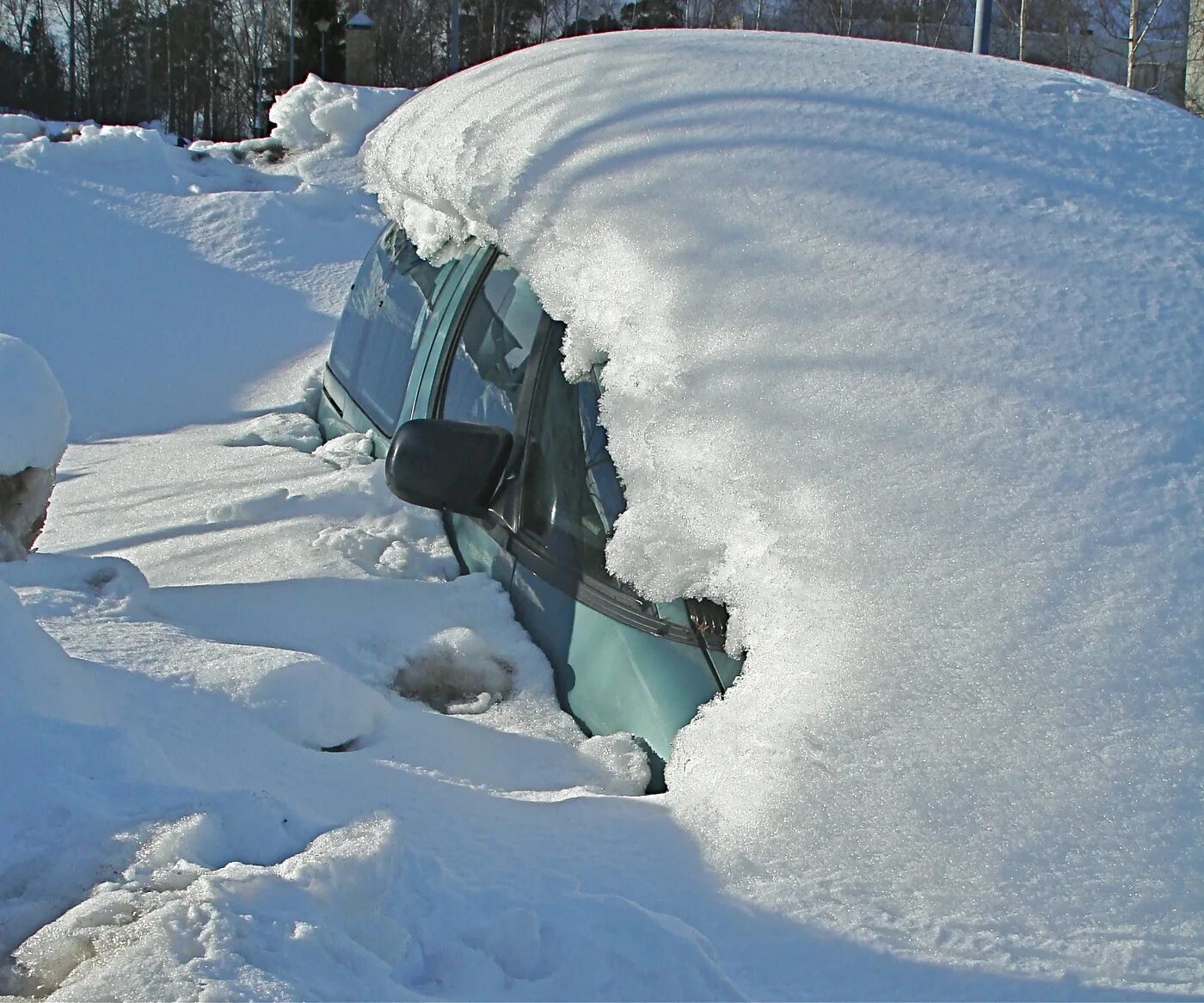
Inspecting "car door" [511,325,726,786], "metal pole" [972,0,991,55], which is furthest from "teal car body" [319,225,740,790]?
"metal pole" [972,0,991,55]

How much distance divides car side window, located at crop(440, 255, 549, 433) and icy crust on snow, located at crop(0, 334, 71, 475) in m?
1.04

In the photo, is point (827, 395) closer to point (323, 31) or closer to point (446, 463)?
point (446, 463)

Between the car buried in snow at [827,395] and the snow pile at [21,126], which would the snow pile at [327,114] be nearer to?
the snow pile at [21,126]

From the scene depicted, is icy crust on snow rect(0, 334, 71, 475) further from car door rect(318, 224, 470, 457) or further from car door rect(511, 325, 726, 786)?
car door rect(511, 325, 726, 786)

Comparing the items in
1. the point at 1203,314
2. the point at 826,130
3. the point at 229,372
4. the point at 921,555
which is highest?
the point at 826,130

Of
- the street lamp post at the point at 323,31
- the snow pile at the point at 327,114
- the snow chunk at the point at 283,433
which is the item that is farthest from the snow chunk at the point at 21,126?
the street lamp post at the point at 323,31

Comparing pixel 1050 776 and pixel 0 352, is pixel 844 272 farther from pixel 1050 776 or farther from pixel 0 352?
pixel 0 352

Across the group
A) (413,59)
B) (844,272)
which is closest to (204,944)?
(844,272)

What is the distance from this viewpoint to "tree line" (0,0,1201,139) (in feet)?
91.6

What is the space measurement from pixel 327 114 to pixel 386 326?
10.2 m

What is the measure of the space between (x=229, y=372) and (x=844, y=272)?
4613mm

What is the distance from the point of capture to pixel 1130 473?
175cm

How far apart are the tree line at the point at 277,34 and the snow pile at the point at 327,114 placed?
14.6 metres

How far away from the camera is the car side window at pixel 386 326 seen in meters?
3.28
